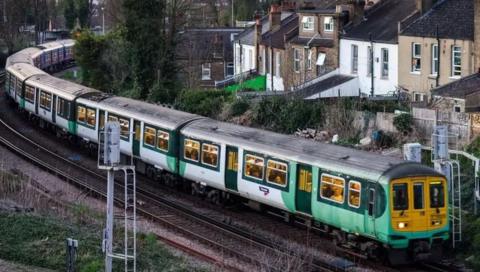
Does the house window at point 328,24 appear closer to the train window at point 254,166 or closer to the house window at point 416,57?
the house window at point 416,57

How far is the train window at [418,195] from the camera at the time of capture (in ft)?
59.7

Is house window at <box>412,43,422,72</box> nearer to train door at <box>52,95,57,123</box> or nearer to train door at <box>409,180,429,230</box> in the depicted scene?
train door at <box>52,95,57,123</box>

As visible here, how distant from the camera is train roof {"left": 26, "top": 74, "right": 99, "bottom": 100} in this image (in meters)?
34.6

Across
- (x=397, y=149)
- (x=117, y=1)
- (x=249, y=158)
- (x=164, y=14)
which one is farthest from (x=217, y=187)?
(x=117, y=1)

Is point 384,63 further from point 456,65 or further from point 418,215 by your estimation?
point 418,215

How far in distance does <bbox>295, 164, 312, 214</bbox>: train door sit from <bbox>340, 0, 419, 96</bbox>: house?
15.3 meters

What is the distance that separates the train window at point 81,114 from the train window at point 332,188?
15.2 metres

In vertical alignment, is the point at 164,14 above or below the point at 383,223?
above

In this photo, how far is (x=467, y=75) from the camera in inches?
1216

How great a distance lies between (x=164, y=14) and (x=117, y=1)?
26.5 ft

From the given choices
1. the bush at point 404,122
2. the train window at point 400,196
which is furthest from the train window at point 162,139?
the train window at point 400,196

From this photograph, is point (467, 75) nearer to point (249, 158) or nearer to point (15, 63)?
point (249, 158)

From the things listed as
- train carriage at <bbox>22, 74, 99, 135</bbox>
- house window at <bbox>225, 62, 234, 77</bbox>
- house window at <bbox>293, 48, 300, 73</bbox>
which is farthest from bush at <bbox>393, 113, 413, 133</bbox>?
house window at <bbox>225, 62, 234, 77</bbox>

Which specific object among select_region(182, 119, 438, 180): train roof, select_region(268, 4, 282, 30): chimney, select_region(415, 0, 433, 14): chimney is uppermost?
select_region(415, 0, 433, 14): chimney
